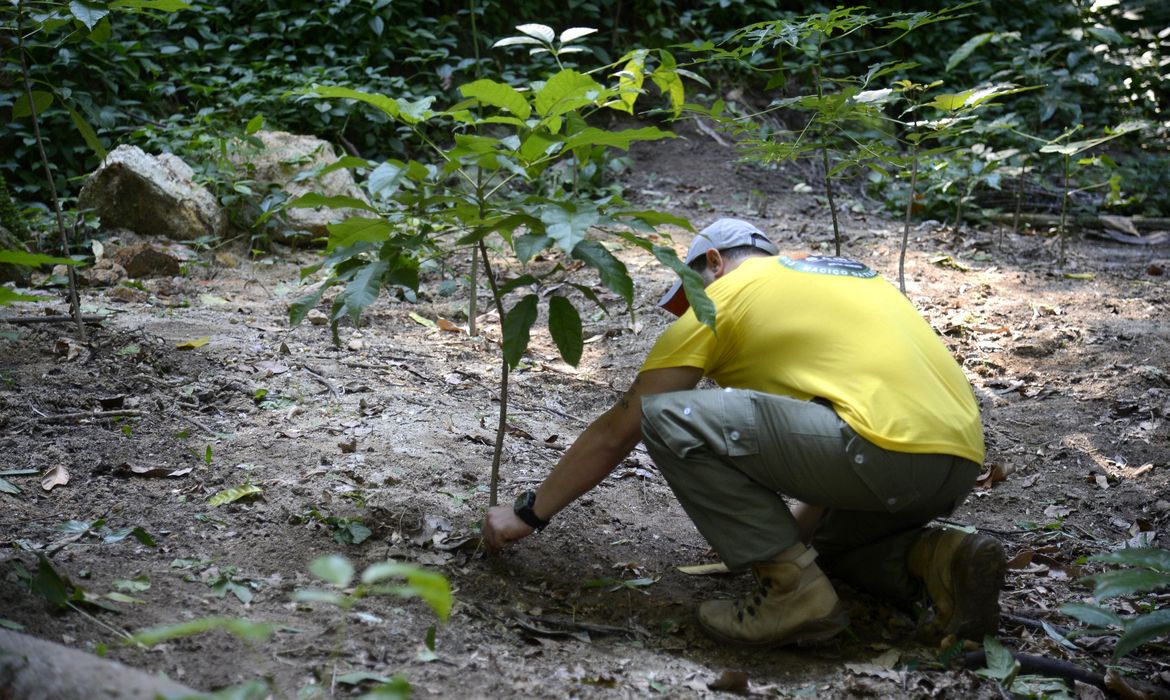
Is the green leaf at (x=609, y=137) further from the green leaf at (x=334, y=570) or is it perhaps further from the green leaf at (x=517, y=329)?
the green leaf at (x=334, y=570)

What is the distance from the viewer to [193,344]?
3480 millimetres

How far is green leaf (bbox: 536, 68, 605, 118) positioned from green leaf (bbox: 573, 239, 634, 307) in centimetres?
27

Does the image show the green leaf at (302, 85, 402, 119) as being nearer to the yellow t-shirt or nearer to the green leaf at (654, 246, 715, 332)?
the green leaf at (654, 246, 715, 332)

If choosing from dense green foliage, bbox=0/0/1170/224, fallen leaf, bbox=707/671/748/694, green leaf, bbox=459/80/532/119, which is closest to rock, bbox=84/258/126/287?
dense green foliage, bbox=0/0/1170/224

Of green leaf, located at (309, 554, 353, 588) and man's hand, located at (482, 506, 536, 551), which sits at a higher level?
green leaf, located at (309, 554, 353, 588)

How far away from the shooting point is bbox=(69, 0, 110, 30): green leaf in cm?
263

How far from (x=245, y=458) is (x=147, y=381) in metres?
0.67

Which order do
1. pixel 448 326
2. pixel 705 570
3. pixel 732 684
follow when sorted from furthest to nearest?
pixel 448 326 < pixel 705 570 < pixel 732 684

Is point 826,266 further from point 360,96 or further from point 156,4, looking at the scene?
point 156,4

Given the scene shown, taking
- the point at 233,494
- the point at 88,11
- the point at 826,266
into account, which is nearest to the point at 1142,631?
the point at 826,266

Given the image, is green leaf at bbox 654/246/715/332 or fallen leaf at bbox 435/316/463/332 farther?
fallen leaf at bbox 435/316/463/332

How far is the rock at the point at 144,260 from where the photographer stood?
472 centimetres

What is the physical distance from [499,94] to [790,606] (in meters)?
1.28

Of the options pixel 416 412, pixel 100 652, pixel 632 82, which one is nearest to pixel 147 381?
pixel 416 412
